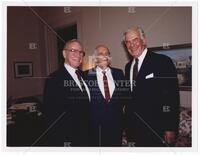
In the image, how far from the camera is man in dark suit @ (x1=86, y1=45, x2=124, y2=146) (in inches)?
66.4

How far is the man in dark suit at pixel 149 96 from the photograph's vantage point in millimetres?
1677

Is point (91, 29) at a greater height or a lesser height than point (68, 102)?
greater

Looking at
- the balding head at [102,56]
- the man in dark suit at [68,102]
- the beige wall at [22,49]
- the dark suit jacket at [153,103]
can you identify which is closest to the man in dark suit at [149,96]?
the dark suit jacket at [153,103]

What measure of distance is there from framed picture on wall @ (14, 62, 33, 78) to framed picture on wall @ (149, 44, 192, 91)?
2.18ft

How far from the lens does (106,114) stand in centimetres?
170

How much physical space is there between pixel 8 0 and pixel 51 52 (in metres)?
0.37

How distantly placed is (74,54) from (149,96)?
46 centimetres

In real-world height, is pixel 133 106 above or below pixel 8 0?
below

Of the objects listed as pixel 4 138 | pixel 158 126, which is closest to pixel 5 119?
pixel 4 138

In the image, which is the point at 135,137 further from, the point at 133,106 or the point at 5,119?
the point at 5,119

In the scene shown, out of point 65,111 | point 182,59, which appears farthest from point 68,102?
point 182,59

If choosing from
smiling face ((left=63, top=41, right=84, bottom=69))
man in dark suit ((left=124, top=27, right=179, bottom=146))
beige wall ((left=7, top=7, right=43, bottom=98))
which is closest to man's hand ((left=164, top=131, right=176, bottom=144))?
man in dark suit ((left=124, top=27, right=179, bottom=146))

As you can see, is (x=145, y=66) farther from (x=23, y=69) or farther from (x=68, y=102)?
(x=23, y=69)

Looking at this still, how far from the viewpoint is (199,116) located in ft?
5.54
